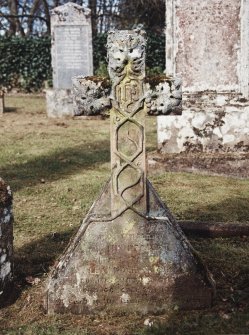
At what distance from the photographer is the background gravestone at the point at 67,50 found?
1310cm

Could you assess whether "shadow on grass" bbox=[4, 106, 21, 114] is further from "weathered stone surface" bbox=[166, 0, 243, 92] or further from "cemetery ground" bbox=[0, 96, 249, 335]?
"weathered stone surface" bbox=[166, 0, 243, 92]

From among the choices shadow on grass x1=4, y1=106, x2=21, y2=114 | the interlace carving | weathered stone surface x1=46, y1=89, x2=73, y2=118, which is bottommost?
shadow on grass x1=4, y1=106, x2=21, y2=114

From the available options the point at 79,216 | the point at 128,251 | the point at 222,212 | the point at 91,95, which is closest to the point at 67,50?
the point at 79,216

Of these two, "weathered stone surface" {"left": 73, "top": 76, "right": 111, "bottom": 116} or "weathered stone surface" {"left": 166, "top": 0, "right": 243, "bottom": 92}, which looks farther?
"weathered stone surface" {"left": 166, "top": 0, "right": 243, "bottom": 92}

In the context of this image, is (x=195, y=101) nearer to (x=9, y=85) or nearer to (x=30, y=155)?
(x=30, y=155)

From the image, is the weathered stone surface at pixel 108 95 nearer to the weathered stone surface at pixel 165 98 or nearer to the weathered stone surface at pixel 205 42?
the weathered stone surface at pixel 165 98

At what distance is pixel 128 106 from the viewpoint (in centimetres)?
306

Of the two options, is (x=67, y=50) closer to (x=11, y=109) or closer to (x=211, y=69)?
(x=11, y=109)

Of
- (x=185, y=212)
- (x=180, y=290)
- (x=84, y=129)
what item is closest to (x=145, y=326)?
(x=180, y=290)

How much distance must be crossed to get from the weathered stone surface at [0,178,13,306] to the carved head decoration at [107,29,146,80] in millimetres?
1141

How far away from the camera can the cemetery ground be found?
9.55ft

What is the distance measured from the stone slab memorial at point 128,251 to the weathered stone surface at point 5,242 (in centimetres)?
35

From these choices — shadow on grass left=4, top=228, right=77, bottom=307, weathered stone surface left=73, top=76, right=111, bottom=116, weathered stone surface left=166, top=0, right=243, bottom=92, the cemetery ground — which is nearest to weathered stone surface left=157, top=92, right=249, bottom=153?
weathered stone surface left=166, top=0, right=243, bottom=92

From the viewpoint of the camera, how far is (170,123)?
684 cm
